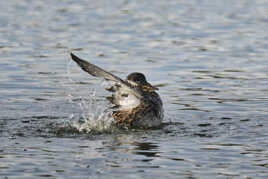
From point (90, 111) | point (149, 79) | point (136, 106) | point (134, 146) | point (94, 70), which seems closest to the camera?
point (134, 146)

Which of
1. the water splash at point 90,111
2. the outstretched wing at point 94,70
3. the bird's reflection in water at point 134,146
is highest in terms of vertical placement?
the outstretched wing at point 94,70

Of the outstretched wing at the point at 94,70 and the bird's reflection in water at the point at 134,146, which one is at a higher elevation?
the outstretched wing at the point at 94,70

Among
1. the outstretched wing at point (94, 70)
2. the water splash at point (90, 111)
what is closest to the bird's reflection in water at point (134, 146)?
the water splash at point (90, 111)

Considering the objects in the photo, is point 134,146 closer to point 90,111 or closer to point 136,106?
point 136,106

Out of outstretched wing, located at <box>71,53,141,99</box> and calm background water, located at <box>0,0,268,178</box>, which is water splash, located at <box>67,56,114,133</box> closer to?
calm background water, located at <box>0,0,268,178</box>

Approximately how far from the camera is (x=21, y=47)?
54.7 ft

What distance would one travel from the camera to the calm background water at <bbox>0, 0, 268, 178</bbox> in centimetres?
786

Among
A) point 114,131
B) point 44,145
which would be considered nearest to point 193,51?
point 114,131

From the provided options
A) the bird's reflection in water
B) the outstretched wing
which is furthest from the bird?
the bird's reflection in water

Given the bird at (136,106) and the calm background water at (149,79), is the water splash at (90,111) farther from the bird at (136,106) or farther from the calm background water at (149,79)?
the bird at (136,106)

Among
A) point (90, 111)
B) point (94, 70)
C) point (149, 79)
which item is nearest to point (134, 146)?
point (94, 70)

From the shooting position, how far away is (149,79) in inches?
532

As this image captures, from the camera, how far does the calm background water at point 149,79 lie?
786cm

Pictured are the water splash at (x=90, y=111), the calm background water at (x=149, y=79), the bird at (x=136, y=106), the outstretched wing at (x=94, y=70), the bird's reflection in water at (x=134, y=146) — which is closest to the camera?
the calm background water at (x=149, y=79)
